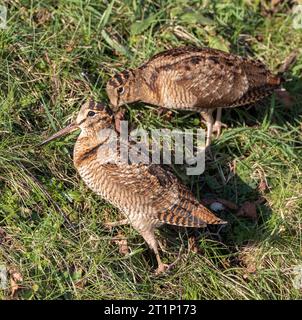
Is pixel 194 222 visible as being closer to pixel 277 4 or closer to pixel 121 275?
pixel 121 275

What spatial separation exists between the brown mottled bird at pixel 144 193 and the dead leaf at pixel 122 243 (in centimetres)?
13

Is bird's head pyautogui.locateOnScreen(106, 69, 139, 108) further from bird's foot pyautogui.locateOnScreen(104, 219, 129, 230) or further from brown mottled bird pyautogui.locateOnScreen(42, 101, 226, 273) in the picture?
bird's foot pyautogui.locateOnScreen(104, 219, 129, 230)

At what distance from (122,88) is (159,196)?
4.61 ft

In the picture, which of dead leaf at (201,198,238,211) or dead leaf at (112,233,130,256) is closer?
dead leaf at (112,233,130,256)

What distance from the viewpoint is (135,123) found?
746 cm

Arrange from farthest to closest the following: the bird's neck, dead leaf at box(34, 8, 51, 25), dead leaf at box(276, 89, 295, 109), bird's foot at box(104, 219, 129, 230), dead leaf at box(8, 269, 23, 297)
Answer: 1. dead leaf at box(276, 89, 295, 109)
2. dead leaf at box(34, 8, 51, 25)
3. the bird's neck
4. bird's foot at box(104, 219, 129, 230)
5. dead leaf at box(8, 269, 23, 297)

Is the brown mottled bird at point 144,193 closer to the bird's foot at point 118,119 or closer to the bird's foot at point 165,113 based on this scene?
the bird's foot at point 118,119

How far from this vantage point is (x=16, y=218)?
634cm

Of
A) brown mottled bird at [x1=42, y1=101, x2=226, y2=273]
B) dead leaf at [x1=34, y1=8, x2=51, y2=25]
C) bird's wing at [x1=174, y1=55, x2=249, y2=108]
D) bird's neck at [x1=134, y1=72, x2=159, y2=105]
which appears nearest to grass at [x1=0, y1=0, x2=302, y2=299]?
dead leaf at [x1=34, y1=8, x2=51, y2=25]

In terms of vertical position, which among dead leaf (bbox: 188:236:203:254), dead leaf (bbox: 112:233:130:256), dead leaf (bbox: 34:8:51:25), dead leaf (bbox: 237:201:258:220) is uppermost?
dead leaf (bbox: 34:8:51:25)

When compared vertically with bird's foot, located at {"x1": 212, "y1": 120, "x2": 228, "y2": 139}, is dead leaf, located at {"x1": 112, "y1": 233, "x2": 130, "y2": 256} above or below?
above

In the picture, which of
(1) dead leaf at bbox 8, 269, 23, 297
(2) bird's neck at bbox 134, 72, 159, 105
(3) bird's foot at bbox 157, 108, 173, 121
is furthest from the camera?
(3) bird's foot at bbox 157, 108, 173, 121

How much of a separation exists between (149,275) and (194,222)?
0.50 metres

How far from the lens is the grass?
245 inches
